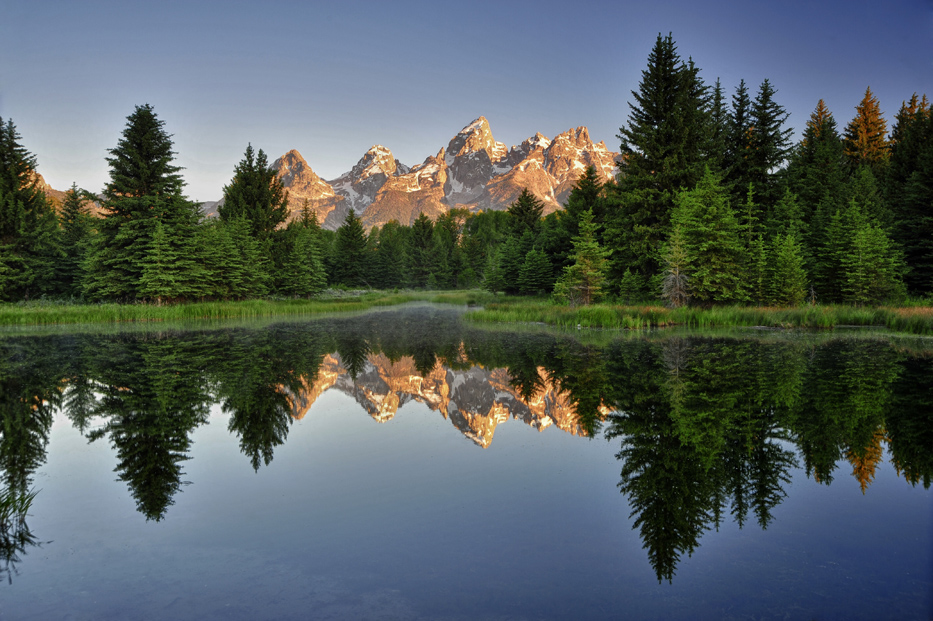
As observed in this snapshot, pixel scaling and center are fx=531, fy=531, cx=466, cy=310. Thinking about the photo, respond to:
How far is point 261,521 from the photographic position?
5.22 m

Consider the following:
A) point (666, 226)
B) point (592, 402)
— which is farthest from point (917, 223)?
point (592, 402)

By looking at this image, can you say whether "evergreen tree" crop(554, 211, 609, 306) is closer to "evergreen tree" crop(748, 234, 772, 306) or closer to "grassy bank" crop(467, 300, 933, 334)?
"grassy bank" crop(467, 300, 933, 334)

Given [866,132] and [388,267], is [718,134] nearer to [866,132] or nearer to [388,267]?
[866,132]

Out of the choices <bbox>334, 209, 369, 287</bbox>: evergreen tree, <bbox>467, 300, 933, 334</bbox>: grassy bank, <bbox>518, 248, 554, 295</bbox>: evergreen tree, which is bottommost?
<bbox>467, 300, 933, 334</bbox>: grassy bank

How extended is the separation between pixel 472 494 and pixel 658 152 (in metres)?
31.3

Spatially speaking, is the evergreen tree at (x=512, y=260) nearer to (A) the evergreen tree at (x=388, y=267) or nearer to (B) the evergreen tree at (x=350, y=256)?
(B) the evergreen tree at (x=350, y=256)

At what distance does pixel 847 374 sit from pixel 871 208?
28625 mm

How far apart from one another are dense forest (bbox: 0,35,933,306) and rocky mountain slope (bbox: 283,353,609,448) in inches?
709

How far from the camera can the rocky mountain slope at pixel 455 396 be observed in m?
9.31

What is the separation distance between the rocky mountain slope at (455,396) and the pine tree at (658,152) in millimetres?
22072

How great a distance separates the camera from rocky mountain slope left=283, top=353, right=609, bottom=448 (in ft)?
30.6

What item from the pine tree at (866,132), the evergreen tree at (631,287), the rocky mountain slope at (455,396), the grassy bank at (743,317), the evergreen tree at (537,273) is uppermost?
the pine tree at (866,132)

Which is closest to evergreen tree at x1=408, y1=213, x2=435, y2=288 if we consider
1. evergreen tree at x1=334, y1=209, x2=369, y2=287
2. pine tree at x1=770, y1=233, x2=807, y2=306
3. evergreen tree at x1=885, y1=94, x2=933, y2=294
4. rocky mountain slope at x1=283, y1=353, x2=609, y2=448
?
evergreen tree at x1=334, y1=209, x2=369, y2=287

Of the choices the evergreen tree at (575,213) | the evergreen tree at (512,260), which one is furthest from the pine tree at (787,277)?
the evergreen tree at (512,260)
